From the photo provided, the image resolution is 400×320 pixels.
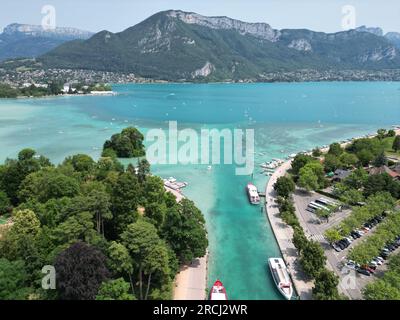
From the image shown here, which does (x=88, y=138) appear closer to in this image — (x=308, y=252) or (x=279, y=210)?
(x=279, y=210)

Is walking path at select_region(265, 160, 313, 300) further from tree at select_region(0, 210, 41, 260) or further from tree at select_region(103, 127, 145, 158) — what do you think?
tree at select_region(103, 127, 145, 158)

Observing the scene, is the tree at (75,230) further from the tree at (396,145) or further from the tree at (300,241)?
the tree at (396,145)

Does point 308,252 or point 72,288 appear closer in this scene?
point 72,288

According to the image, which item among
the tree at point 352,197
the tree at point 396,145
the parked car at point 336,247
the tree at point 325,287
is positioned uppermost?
the tree at point 396,145

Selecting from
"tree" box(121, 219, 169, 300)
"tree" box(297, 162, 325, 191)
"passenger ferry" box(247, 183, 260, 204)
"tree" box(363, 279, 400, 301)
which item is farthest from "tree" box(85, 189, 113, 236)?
"tree" box(297, 162, 325, 191)

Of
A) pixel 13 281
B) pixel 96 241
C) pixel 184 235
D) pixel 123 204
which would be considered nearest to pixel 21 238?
pixel 13 281

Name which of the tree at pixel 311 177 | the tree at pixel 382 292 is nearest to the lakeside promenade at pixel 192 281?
the tree at pixel 382 292
